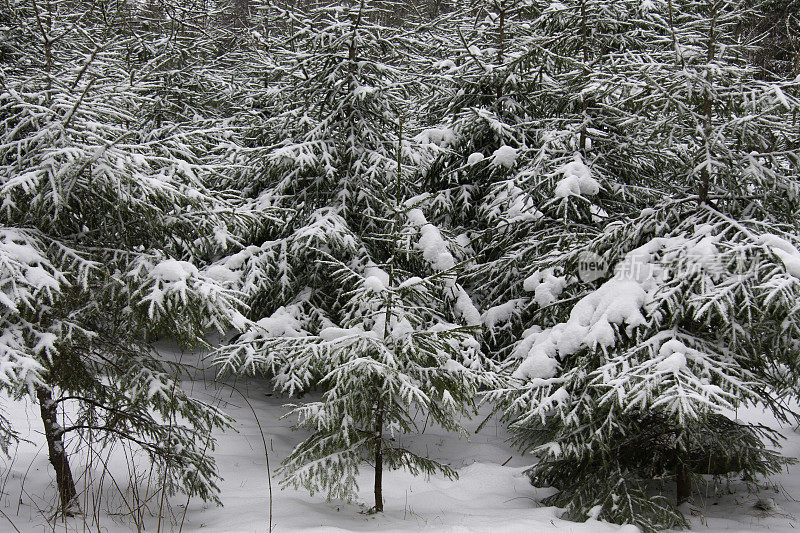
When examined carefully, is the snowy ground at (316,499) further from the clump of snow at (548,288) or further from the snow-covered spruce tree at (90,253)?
the clump of snow at (548,288)

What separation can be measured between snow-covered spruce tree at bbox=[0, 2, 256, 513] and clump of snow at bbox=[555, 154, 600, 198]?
366 cm

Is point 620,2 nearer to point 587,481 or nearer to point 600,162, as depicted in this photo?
point 600,162

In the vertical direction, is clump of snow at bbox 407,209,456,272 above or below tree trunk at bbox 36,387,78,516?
above

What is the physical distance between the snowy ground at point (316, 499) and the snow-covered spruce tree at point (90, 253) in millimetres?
420

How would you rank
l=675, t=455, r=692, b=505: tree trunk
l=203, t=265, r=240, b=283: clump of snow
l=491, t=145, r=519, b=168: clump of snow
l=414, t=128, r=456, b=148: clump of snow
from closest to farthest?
l=675, t=455, r=692, b=505: tree trunk → l=203, t=265, r=240, b=283: clump of snow → l=491, t=145, r=519, b=168: clump of snow → l=414, t=128, r=456, b=148: clump of snow

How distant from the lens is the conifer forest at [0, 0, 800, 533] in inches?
184

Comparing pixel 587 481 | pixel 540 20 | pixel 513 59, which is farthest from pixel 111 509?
pixel 540 20

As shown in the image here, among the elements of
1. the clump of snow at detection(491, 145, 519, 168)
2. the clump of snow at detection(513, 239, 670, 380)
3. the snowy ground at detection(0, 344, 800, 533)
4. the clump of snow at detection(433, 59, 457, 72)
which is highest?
the clump of snow at detection(433, 59, 457, 72)

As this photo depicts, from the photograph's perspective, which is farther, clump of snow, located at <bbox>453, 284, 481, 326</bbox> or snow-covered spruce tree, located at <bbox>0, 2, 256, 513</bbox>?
clump of snow, located at <bbox>453, 284, 481, 326</bbox>

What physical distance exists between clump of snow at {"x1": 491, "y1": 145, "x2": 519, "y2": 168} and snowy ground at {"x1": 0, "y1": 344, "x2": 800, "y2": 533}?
3.84 m

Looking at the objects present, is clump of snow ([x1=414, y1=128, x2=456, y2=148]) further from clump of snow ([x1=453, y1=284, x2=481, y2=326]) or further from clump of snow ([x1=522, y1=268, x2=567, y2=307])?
clump of snow ([x1=522, y1=268, x2=567, y2=307])

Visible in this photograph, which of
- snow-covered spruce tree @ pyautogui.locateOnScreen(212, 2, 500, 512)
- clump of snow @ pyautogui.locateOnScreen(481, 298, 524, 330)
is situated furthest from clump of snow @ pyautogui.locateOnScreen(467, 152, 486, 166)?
clump of snow @ pyautogui.locateOnScreen(481, 298, 524, 330)

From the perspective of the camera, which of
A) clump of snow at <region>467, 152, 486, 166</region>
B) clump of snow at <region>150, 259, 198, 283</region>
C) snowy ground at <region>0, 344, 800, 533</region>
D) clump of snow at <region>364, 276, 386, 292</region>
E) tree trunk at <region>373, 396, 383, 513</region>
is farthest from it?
clump of snow at <region>467, 152, 486, 166</region>

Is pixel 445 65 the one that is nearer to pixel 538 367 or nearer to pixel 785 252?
pixel 538 367
